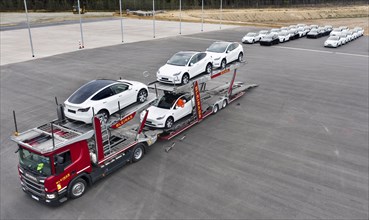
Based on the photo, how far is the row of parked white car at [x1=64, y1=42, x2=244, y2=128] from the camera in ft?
36.2

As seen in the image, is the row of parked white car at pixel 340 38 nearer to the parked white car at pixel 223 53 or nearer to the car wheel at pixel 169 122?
the parked white car at pixel 223 53

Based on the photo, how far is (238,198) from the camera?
9852 millimetres

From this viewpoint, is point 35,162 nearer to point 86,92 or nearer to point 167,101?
point 86,92

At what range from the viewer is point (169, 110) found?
46.5 ft

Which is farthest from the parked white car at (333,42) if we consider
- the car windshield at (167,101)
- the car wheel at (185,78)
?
the car windshield at (167,101)

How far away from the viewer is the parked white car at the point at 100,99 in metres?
10.8

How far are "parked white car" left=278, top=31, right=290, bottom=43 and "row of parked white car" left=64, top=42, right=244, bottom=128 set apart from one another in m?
26.1

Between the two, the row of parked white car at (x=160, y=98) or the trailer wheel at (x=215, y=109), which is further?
the trailer wheel at (x=215, y=109)

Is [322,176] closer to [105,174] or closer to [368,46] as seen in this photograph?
[105,174]

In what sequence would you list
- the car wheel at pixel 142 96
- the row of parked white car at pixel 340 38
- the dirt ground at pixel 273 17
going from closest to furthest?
1. the car wheel at pixel 142 96
2. the row of parked white car at pixel 340 38
3. the dirt ground at pixel 273 17

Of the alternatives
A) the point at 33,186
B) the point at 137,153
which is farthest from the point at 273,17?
the point at 33,186

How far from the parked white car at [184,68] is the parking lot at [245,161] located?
9.10 feet

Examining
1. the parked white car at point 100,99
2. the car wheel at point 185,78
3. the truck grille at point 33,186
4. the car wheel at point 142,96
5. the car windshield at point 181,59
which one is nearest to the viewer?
the truck grille at point 33,186

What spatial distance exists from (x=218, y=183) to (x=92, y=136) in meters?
4.79
